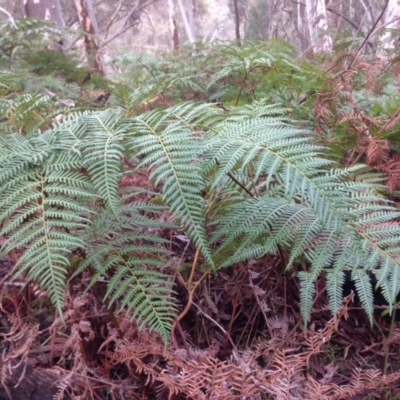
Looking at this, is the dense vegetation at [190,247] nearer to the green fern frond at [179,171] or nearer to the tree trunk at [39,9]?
the green fern frond at [179,171]

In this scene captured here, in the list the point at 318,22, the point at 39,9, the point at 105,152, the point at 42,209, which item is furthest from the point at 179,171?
the point at 318,22

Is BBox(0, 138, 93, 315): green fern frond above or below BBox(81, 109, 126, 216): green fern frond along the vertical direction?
below

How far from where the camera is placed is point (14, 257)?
50.6 inches

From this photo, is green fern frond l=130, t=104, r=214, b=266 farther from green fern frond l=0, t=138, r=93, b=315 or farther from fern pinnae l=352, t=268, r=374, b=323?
fern pinnae l=352, t=268, r=374, b=323

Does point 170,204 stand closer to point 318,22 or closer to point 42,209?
point 42,209

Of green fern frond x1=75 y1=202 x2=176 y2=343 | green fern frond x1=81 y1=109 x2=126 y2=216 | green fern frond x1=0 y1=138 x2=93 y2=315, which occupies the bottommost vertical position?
green fern frond x1=75 y1=202 x2=176 y2=343

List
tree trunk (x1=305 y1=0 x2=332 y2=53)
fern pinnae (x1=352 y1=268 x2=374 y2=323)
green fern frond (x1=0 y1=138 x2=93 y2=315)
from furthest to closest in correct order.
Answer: tree trunk (x1=305 y1=0 x2=332 y2=53) < fern pinnae (x1=352 y1=268 x2=374 y2=323) < green fern frond (x1=0 y1=138 x2=93 y2=315)

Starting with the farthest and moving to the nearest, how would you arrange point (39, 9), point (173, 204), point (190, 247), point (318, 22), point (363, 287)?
point (318, 22), point (39, 9), point (190, 247), point (363, 287), point (173, 204)

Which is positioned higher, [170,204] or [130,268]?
[170,204]

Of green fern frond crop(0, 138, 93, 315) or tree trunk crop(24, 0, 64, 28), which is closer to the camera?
green fern frond crop(0, 138, 93, 315)

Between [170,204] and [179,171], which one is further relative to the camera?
[170,204]

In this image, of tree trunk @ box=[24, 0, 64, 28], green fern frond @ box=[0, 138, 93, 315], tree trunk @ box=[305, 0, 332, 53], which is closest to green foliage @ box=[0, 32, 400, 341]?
green fern frond @ box=[0, 138, 93, 315]

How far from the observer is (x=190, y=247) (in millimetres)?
1643

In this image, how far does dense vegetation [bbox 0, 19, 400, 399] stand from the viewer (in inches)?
39.2
